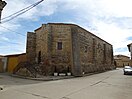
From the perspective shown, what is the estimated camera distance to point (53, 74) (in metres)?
20.2

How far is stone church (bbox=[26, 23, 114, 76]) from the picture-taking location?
20906mm

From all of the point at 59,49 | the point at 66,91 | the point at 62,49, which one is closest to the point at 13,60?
the point at 59,49

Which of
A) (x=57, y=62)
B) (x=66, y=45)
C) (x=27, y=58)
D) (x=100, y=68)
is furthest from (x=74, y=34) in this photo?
(x=100, y=68)

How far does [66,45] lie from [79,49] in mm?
2024

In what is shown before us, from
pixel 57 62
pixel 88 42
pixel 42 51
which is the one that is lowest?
pixel 57 62

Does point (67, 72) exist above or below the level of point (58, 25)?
below

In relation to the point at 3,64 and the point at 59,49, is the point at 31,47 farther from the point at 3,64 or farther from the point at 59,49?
the point at 3,64

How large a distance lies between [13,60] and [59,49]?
812 centimetres

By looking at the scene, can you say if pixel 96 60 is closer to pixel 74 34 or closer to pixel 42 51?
pixel 74 34

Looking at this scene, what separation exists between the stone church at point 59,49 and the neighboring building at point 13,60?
1.07m

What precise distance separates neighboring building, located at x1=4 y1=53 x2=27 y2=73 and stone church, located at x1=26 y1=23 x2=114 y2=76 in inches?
42.1

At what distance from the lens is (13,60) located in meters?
24.8

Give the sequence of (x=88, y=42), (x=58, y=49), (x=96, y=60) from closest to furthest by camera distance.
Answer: (x=58, y=49) → (x=88, y=42) → (x=96, y=60)

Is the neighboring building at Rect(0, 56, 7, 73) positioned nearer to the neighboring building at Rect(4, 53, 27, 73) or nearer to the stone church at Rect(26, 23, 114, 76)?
the neighboring building at Rect(4, 53, 27, 73)
